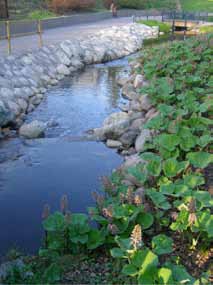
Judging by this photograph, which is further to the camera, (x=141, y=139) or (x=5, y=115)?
(x=5, y=115)

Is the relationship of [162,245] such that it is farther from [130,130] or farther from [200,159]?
[130,130]

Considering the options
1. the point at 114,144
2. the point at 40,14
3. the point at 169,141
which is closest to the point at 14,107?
the point at 114,144

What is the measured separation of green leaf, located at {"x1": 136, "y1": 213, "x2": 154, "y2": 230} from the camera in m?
4.40

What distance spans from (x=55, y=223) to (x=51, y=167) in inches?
122

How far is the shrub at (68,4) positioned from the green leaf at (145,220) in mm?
27783

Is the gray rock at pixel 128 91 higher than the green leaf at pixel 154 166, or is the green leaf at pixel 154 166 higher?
the green leaf at pixel 154 166

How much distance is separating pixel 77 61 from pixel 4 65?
5.20 meters

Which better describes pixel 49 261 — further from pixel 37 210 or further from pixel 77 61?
pixel 77 61

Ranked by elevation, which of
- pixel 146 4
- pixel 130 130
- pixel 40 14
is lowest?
pixel 130 130

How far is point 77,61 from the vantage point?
680 inches

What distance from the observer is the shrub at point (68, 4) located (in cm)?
2994

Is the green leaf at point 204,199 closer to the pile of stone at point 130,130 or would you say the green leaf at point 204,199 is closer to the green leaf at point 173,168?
the green leaf at point 173,168

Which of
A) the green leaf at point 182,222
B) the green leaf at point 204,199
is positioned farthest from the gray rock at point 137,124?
the green leaf at point 182,222

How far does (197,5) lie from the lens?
49.0m
